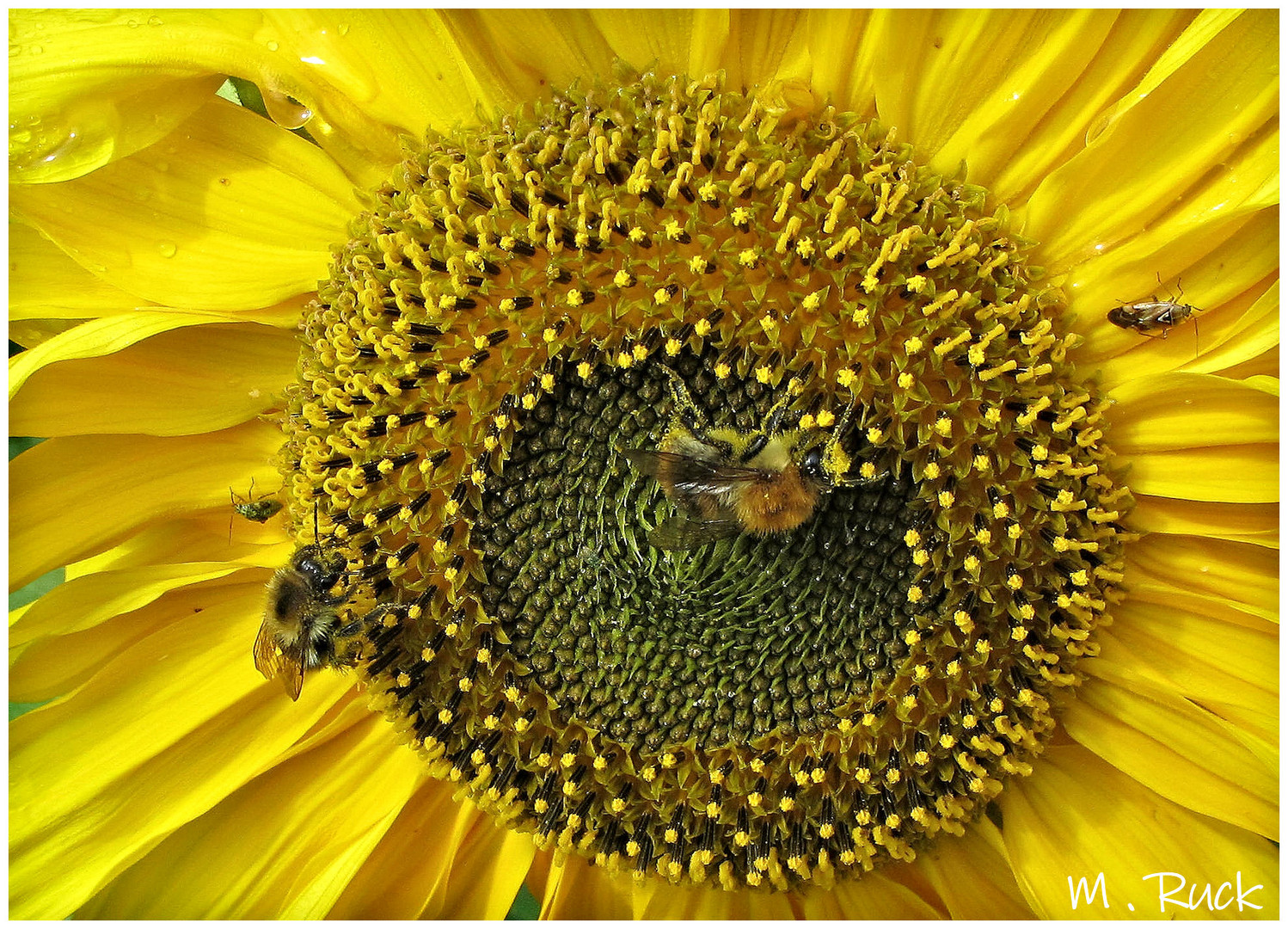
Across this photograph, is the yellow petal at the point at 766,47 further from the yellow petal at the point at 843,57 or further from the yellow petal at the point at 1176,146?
the yellow petal at the point at 1176,146

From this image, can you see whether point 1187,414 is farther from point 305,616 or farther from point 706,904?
point 305,616

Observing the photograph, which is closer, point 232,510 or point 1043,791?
point 1043,791

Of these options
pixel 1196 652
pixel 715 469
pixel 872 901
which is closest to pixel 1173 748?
pixel 1196 652

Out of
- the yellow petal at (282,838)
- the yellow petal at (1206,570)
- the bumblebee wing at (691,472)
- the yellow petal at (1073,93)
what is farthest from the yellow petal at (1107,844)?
the yellow petal at (282,838)

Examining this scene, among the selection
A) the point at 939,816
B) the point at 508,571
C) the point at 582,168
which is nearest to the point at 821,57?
the point at 582,168

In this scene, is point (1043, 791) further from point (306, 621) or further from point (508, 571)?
point (306, 621)

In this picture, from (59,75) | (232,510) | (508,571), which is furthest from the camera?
(232,510)
